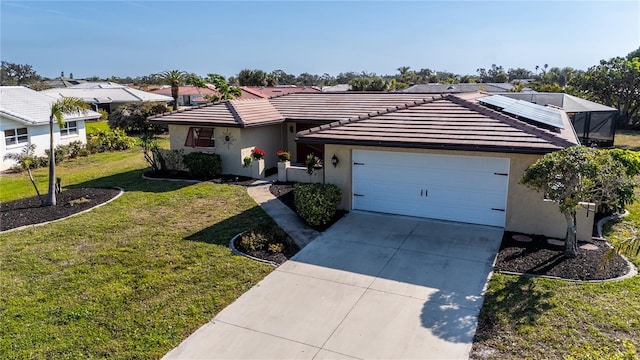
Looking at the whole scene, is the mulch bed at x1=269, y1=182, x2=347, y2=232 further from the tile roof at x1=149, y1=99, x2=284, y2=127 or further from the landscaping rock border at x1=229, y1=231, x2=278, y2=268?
the tile roof at x1=149, y1=99, x2=284, y2=127

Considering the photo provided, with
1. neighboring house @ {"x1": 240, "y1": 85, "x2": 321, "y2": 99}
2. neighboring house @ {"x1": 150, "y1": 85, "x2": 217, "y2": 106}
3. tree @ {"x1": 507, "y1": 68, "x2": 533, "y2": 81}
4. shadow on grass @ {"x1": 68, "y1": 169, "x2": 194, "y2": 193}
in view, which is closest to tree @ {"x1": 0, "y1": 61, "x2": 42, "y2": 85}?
neighboring house @ {"x1": 150, "y1": 85, "x2": 217, "y2": 106}

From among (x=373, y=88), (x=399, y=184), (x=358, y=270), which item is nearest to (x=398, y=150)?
(x=399, y=184)

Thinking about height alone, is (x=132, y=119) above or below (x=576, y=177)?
above

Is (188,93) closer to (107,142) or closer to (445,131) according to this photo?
(107,142)

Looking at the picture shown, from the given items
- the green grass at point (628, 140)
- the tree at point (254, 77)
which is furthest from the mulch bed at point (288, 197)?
the tree at point (254, 77)

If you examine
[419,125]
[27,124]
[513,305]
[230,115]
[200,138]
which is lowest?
[513,305]

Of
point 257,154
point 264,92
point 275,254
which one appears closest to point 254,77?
point 264,92

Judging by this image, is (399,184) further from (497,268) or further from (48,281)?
(48,281)

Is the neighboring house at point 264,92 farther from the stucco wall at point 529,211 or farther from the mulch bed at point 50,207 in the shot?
the stucco wall at point 529,211
